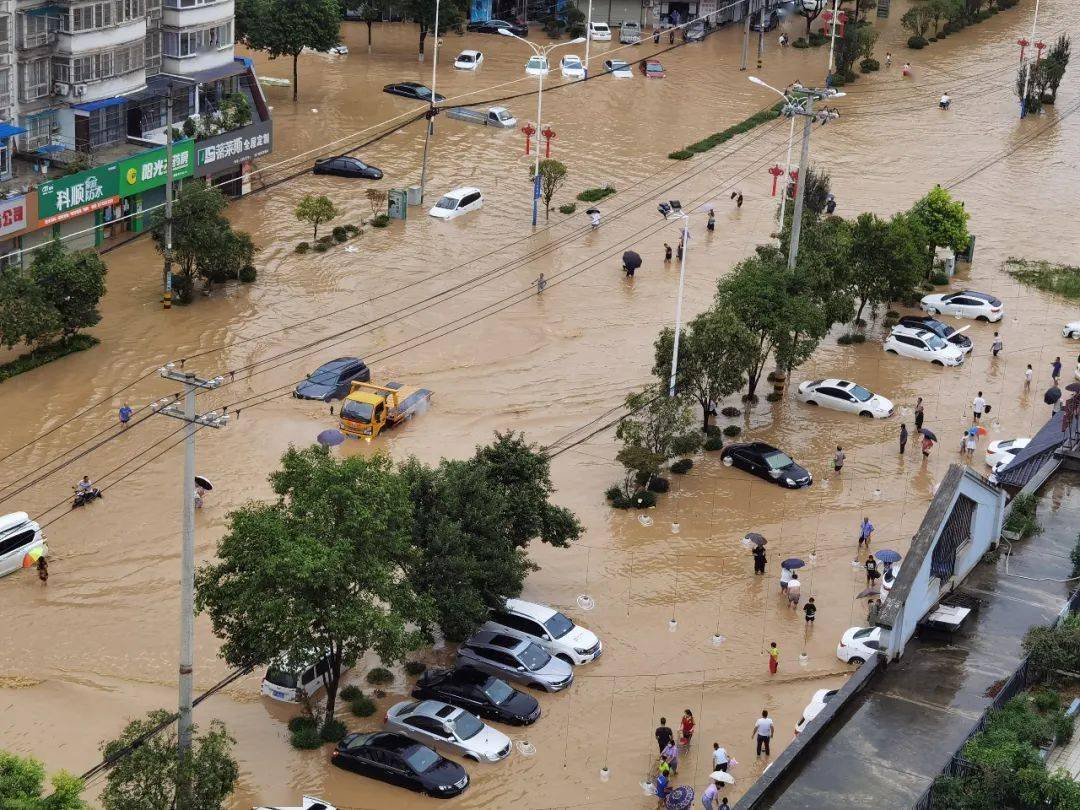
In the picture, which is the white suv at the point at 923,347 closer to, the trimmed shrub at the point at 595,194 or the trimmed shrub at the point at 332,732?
the trimmed shrub at the point at 595,194

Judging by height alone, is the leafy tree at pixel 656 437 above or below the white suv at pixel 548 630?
above

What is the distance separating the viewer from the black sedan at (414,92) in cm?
9306

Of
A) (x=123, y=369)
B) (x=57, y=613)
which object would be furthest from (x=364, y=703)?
(x=123, y=369)

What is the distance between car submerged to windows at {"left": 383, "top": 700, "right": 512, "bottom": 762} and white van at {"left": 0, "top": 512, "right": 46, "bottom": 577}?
41.4 feet

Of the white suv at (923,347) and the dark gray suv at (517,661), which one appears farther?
the white suv at (923,347)

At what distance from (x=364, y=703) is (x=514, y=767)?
4.17 metres

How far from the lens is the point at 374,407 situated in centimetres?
5294

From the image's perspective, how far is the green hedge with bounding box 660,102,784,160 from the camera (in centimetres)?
8669

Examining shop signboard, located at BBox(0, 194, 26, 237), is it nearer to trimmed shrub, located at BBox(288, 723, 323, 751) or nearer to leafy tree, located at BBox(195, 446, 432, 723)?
leafy tree, located at BBox(195, 446, 432, 723)

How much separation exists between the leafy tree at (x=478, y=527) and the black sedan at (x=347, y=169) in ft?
126

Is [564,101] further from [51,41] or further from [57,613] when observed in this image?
[57,613]

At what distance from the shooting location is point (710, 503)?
165 feet

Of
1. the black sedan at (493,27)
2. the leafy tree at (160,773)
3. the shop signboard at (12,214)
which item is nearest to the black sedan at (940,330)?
the shop signboard at (12,214)

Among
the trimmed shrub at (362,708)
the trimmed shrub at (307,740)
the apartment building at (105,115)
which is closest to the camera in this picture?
the trimmed shrub at (307,740)
